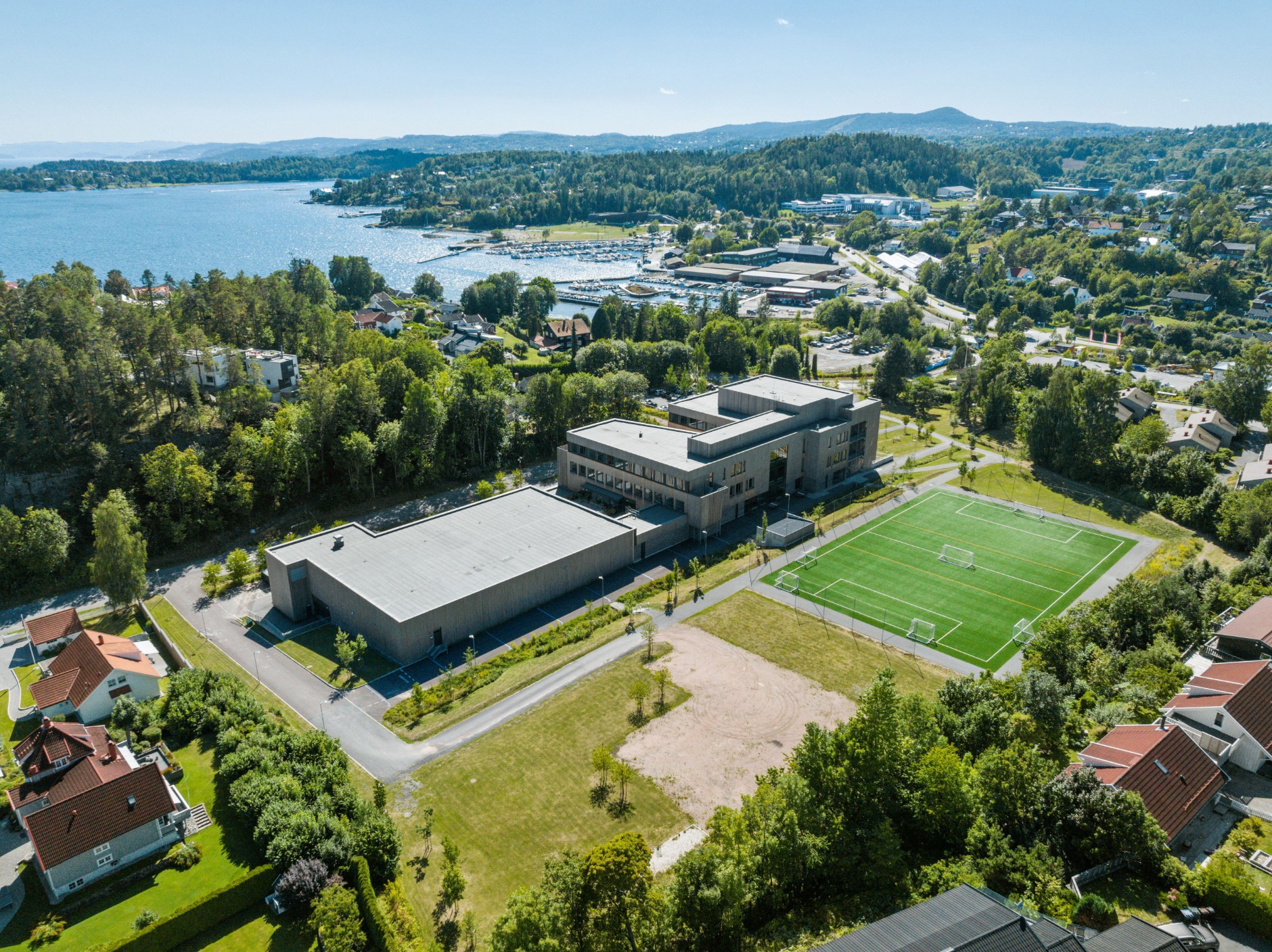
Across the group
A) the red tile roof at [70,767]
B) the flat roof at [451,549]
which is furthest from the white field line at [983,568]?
the red tile roof at [70,767]

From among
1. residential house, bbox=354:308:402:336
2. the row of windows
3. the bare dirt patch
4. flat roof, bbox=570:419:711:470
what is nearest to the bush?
the bare dirt patch

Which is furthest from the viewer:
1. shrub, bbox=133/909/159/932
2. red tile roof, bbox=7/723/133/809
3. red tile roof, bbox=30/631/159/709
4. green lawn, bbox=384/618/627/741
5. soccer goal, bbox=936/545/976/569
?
soccer goal, bbox=936/545/976/569

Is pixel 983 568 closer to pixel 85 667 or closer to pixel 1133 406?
pixel 1133 406

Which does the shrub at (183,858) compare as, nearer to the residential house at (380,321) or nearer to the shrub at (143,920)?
the shrub at (143,920)

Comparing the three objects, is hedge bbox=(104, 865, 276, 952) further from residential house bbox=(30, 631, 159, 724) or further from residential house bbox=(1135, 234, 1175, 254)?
residential house bbox=(1135, 234, 1175, 254)

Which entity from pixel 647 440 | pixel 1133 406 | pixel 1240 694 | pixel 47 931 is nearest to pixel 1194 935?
pixel 1240 694
